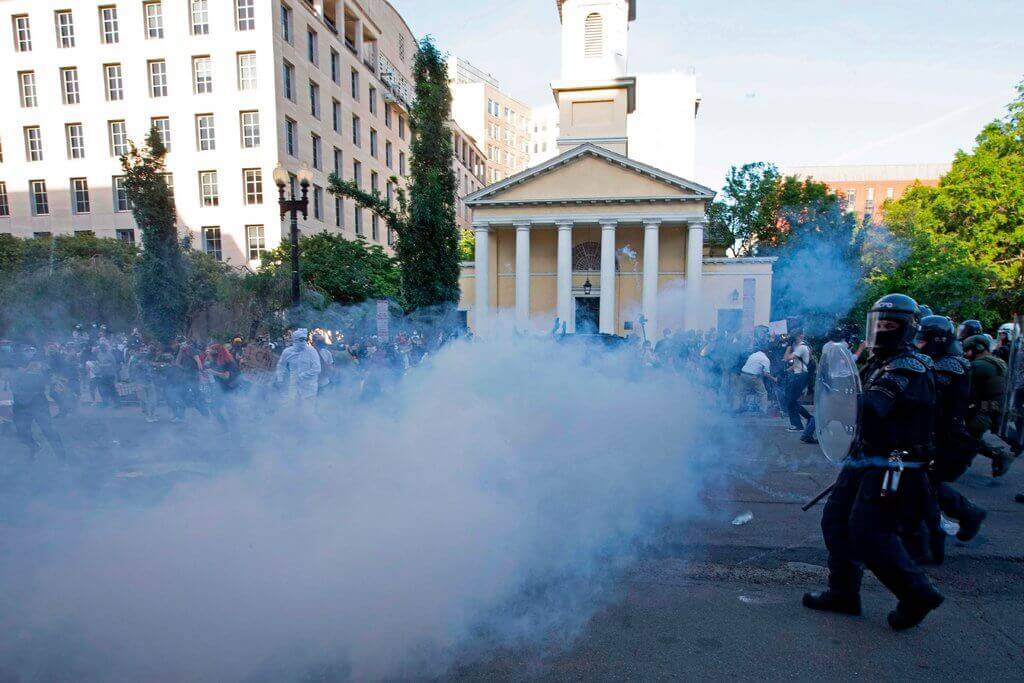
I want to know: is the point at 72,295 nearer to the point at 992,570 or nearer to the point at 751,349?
the point at 751,349

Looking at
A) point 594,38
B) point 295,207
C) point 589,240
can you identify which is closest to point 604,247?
point 589,240

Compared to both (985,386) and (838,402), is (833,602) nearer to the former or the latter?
(838,402)

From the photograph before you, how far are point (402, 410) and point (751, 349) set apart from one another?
7.65m

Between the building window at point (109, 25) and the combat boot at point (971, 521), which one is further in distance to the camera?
the building window at point (109, 25)

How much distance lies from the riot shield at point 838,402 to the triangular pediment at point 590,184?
73.7 feet

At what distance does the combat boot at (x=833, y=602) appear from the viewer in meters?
3.07

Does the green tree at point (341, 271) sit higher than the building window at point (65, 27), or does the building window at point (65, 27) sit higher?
the building window at point (65, 27)

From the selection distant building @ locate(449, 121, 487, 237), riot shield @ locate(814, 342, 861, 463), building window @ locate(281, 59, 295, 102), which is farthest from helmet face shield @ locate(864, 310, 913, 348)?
distant building @ locate(449, 121, 487, 237)

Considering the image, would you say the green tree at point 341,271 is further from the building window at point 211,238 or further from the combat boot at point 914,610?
the combat boot at point 914,610

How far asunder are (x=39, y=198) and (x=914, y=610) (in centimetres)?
4119

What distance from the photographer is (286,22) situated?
91.7 feet

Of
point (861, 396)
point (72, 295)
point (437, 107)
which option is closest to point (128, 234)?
point (72, 295)

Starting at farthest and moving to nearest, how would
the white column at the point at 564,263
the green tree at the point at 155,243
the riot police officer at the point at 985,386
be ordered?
the white column at the point at 564,263, the green tree at the point at 155,243, the riot police officer at the point at 985,386

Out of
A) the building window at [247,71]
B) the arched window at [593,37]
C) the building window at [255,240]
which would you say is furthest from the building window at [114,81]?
the arched window at [593,37]
